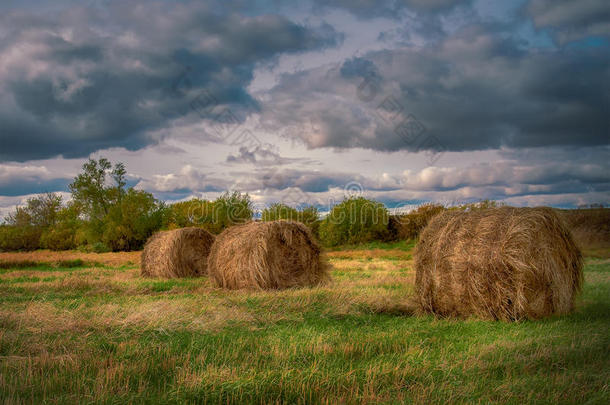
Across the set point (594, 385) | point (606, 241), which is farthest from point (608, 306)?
point (606, 241)

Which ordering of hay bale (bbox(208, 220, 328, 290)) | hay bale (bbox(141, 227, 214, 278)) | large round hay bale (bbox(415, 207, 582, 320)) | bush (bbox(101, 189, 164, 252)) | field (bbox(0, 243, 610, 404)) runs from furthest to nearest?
bush (bbox(101, 189, 164, 252)), hay bale (bbox(141, 227, 214, 278)), hay bale (bbox(208, 220, 328, 290)), large round hay bale (bbox(415, 207, 582, 320)), field (bbox(0, 243, 610, 404))

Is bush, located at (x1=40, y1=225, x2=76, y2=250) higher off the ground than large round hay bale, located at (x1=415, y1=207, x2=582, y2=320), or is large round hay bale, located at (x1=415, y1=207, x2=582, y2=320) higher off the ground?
large round hay bale, located at (x1=415, y1=207, x2=582, y2=320)

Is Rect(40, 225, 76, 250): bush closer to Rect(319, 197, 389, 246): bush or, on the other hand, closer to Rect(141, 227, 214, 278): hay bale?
Rect(319, 197, 389, 246): bush

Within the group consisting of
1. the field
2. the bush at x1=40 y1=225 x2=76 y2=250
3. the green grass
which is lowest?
the green grass

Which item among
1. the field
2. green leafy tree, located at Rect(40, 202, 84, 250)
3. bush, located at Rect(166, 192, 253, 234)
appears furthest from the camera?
green leafy tree, located at Rect(40, 202, 84, 250)

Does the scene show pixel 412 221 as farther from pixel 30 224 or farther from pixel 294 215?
pixel 30 224

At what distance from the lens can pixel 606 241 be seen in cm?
4119

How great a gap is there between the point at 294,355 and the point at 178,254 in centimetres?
1436

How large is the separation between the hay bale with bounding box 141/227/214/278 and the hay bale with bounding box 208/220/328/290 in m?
4.26

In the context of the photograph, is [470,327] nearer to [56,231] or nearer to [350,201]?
[350,201]

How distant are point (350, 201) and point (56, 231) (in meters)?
41.1

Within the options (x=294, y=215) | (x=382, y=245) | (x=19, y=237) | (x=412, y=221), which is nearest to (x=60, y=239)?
(x=19, y=237)

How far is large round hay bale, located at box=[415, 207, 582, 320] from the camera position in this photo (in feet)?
30.0

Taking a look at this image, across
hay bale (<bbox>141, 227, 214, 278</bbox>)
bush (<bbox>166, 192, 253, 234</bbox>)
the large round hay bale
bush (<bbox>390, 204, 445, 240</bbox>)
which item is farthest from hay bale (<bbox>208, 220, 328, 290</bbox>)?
bush (<bbox>390, 204, 445, 240</bbox>)
